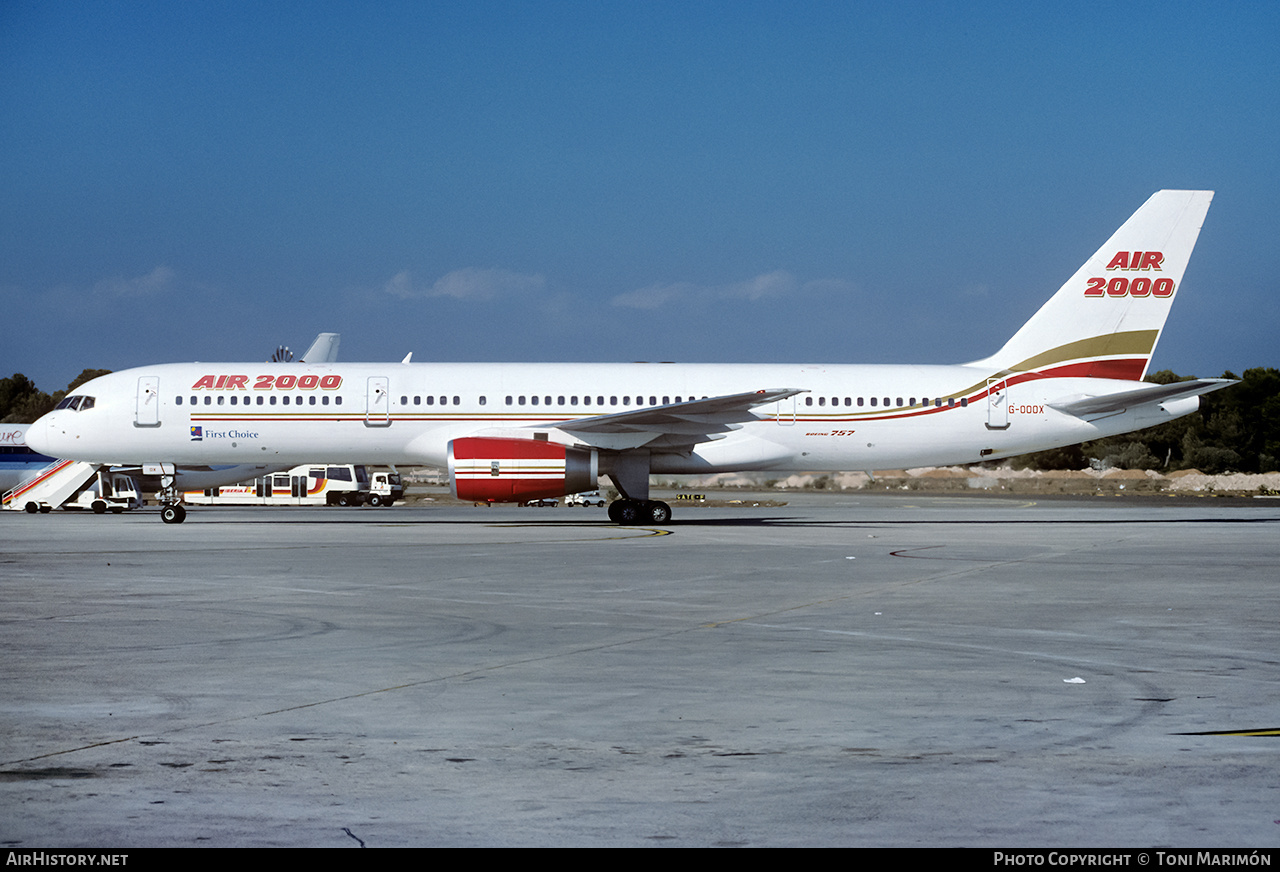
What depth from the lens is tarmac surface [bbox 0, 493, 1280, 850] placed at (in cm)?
512

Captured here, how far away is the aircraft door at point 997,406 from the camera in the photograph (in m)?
32.0

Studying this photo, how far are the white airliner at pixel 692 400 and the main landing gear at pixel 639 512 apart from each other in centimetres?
4

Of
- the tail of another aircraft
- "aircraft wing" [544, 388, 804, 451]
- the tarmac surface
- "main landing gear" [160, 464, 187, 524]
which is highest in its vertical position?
the tail of another aircraft

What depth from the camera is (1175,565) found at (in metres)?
18.6

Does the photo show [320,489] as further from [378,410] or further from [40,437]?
[378,410]

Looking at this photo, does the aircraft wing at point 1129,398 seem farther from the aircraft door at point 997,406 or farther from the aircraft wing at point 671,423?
the aircraft wing at point 671,423

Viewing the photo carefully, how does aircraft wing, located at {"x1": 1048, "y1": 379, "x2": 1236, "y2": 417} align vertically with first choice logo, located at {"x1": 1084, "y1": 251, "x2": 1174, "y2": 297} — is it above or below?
below

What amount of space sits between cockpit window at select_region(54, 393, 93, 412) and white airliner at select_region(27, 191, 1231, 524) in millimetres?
64

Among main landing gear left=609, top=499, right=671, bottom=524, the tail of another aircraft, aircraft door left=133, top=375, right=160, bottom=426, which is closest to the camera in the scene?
aircraft door left=133, top=375, right=160, bottom=426

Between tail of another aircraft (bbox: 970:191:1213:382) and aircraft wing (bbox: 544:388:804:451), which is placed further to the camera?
tail of another aircraft (bbox: 970:191:1213:382)

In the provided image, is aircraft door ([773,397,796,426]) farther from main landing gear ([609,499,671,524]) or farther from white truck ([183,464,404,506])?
white truck ([183,464,404,506])

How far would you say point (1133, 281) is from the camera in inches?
1248

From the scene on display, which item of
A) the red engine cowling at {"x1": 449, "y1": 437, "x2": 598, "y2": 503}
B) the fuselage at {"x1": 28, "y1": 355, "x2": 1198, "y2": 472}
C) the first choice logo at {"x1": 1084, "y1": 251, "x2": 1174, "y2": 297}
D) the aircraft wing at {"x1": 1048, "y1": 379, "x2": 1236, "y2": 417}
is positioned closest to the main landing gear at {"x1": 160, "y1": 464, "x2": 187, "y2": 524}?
the fuselage at {"x1": 28, "y1": 355, "x2": 1198, "y2": 472}

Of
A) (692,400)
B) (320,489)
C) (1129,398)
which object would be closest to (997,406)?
(1129,398)
